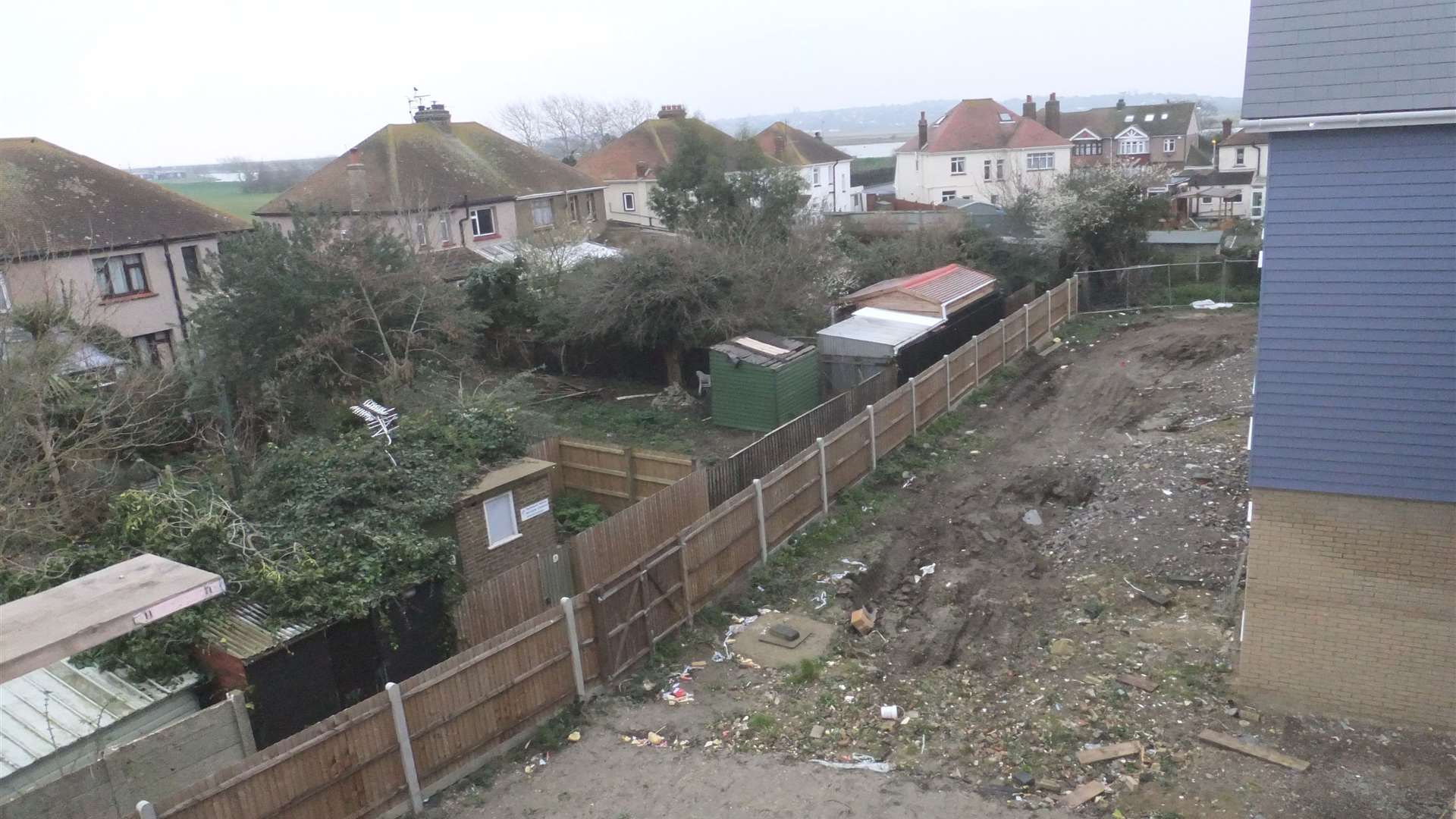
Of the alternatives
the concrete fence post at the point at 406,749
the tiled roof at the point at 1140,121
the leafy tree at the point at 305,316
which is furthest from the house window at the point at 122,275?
the tiled roof at the point at 1140,121

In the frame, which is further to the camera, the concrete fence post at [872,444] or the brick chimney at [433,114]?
the brick chimney at [433,114]

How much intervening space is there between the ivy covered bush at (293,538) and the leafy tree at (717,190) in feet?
67.3

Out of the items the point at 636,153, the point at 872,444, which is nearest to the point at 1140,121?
the point at 636,153

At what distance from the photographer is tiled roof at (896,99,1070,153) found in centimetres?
6112

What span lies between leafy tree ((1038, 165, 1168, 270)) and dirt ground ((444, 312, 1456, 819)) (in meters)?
15.7

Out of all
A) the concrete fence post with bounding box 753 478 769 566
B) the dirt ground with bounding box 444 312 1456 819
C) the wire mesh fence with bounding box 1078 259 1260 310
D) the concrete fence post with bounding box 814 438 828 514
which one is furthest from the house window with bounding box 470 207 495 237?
the concrete fence post with bounding box 753 478 769 566

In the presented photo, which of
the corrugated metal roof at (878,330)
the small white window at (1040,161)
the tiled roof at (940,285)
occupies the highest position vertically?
the small white window at (1040,161)

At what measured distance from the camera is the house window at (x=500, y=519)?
1304 centimetres

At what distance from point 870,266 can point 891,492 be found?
50.7 ft

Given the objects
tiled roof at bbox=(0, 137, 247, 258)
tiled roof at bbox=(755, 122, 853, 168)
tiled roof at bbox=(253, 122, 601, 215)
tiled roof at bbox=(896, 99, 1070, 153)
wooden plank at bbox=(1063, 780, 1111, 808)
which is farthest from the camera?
tiled roof at bbox=(896, 99, 1070, 153)

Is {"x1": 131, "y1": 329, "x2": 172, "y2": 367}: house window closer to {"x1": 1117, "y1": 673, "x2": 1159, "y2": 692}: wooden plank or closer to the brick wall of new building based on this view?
the brick wall of new building

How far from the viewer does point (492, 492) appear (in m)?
13.0

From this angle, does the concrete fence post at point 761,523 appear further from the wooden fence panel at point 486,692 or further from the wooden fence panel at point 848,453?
the wooden fence panel at point 486,692

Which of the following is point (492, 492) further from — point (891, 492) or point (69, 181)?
point (69, 181)
